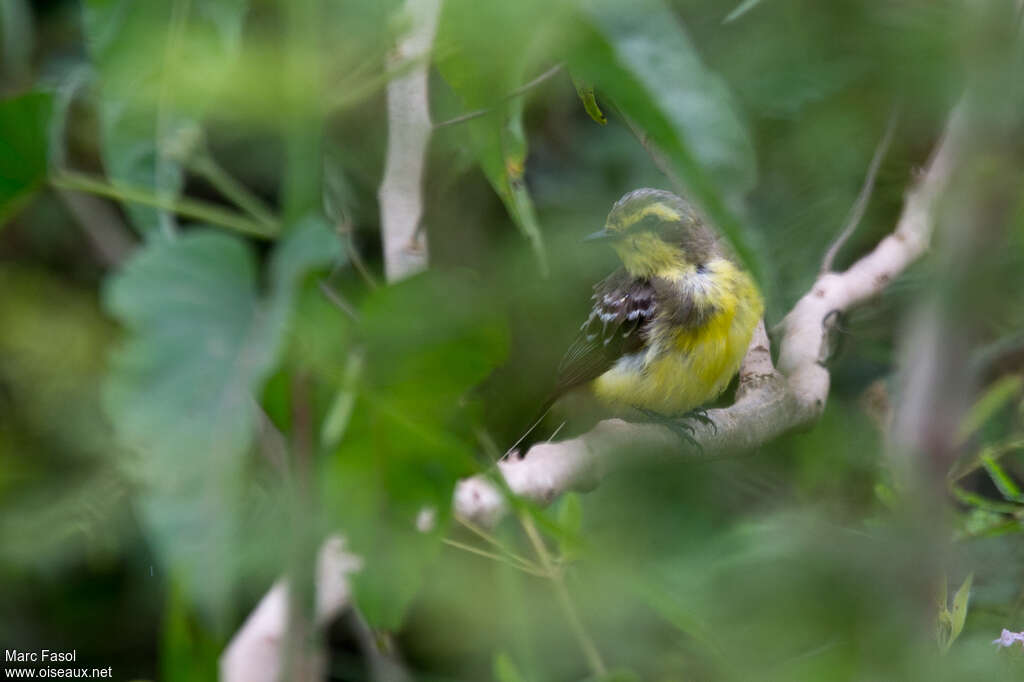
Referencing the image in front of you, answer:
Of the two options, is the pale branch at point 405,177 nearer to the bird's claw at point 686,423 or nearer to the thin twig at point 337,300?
the bird's claw at point 686,423

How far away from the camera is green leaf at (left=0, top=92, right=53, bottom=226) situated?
82cm

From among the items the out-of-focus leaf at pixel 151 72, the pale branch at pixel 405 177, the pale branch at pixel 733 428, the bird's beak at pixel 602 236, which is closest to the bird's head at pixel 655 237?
the bird's beak at pixel 602 236

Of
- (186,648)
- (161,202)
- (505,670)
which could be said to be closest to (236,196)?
(161,202)

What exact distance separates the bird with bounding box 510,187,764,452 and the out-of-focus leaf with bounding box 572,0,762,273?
6.79 feet

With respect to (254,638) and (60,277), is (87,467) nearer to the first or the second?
(60,277)

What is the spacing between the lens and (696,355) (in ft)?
9.21

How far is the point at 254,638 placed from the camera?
1.09 metres

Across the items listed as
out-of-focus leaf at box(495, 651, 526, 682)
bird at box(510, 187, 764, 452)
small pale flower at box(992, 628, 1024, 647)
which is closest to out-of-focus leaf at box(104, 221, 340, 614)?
out-of-focus leaf at box(495, 651, 526, 682)

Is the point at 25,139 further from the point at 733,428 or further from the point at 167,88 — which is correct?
the point at 733,428

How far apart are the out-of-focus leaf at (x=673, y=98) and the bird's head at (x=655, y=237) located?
2301 millimetres

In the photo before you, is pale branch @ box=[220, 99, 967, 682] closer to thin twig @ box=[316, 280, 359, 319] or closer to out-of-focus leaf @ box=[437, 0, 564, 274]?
thin twig @ box=[316, 280, 359, 319]

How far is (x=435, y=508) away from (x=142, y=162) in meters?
0.37

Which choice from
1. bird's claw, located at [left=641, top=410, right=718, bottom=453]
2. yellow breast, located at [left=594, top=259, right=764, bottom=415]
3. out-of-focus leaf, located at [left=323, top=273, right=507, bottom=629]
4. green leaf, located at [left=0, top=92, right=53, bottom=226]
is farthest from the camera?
yellow breast, located at [left=594, top=259, right=764, bottom=415]

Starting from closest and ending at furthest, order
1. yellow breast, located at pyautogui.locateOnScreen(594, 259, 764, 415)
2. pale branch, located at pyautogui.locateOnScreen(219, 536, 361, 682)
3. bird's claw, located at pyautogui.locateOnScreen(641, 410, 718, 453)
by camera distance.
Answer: pale branch, located at pyautogui.locateOnScreen(219, 536, 361, 682), bird's claw, located at pyautogui.locateOnScreen(641, 410, 718, 453), yellow breast, located at pyautogui.locateOnScreen(594, 259, 764, 415)
